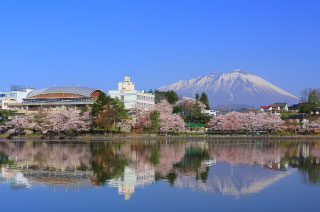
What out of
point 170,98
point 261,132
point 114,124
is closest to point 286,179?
point 114,124

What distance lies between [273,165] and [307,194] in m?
11.8

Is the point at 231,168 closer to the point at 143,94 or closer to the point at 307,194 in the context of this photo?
the point at 307,194

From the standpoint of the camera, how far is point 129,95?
91188mm

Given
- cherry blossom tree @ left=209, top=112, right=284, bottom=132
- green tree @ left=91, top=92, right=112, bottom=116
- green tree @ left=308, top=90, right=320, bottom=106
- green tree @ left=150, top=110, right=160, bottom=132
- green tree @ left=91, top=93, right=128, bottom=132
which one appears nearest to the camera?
green tree @ left=91, top=93, right=128, bottom=132

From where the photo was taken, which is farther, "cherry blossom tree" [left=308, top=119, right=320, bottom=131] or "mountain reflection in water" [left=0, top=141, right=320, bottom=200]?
"cherry blossom tree" [left=308, top=119, right=320, bottom=131]

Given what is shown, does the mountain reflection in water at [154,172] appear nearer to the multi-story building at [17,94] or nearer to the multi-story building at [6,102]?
the multi-story building at [6,102]

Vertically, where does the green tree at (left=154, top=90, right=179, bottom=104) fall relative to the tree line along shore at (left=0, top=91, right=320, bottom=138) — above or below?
above

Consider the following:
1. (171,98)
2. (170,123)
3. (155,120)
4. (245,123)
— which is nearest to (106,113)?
(155,120)

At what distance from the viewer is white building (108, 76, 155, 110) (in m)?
90.7

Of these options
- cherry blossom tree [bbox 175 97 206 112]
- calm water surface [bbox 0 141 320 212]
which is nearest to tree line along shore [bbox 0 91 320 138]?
cherry blossom tree [bbox 175 97 206 112]

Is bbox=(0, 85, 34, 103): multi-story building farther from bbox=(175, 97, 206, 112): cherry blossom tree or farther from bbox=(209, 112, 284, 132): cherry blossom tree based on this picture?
bbox=(209, 112, 284, 132): cherry blossom tree

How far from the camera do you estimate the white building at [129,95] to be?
9069 cm

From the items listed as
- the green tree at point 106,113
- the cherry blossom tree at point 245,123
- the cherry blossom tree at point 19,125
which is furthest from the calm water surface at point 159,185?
the cherry blossom tree at point 245,123

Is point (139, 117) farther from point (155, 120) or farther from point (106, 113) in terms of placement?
point (106, 113)
